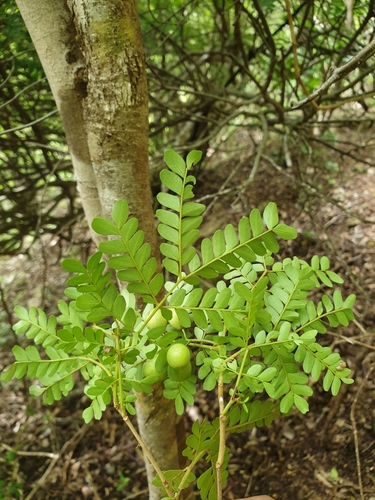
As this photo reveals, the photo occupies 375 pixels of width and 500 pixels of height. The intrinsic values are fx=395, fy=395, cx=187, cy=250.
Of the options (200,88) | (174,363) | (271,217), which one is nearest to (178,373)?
(174,363)

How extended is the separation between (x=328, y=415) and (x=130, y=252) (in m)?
1.51

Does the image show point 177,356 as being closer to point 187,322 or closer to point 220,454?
point 187,322

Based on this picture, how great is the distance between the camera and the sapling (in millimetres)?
667

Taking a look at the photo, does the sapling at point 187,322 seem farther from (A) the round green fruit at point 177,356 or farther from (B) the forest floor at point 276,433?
(B) the forest floor at point 276,433

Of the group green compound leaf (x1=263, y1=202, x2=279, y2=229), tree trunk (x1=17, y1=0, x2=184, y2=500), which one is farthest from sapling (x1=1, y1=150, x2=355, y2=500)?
tree trunk (x1=17, y1=0, x2=184, y2=500)

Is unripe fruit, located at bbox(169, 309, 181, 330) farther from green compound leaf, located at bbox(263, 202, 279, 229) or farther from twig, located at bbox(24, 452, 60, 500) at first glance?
twig, located at bbox(24, 452, 60, 500)

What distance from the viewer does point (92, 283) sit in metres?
0.66

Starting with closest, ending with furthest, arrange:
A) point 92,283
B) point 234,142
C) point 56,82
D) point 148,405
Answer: point 92,283, point 56,82, point 148,405, point 234,142

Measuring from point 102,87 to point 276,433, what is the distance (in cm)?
168

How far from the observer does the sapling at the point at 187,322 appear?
67 cm

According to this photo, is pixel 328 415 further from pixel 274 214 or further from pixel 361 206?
pixel 361 206

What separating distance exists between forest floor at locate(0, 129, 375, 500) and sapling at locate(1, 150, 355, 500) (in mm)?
468

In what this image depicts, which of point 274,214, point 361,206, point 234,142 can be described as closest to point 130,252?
point 274,214

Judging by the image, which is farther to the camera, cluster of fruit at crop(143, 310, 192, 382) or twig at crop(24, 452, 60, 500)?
twig at crop(24, 452, 60, 500)
